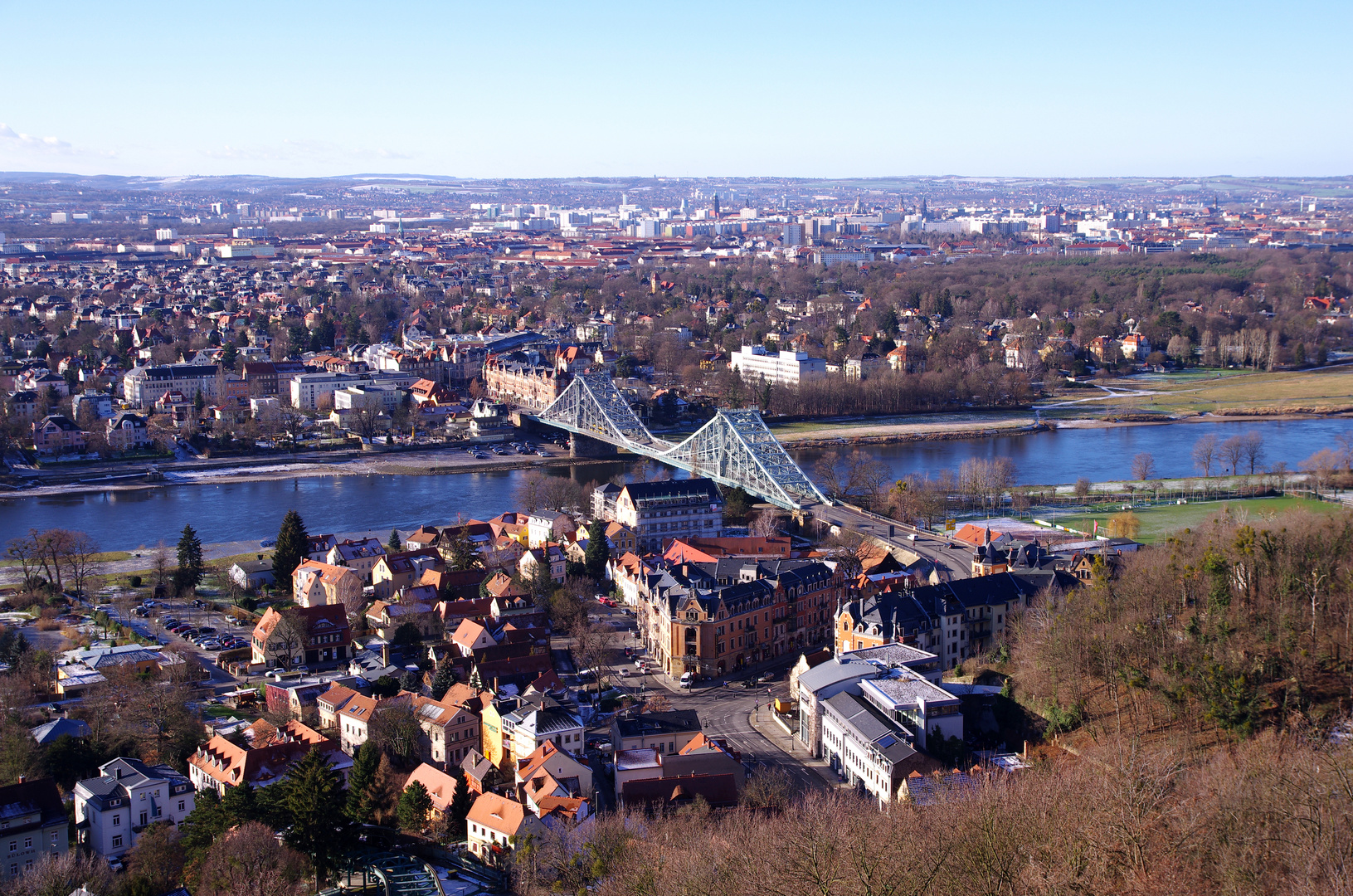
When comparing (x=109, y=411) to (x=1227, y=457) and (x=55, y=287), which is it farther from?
Result: (x=55, y=287)

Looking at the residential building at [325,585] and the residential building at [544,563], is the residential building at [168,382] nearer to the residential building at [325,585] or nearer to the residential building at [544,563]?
the residential building at [325,585]

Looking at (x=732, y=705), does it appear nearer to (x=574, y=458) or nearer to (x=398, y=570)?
(x=398, y=570)

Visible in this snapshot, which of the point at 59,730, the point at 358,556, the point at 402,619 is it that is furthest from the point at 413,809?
the point at 358,556

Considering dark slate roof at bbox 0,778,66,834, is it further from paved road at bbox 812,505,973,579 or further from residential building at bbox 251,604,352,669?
paved road at bbox 812,505,973,579

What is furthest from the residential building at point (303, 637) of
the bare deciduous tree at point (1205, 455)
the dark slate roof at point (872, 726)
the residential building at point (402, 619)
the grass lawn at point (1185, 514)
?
the bare deciduous tree at point (1205, 455)

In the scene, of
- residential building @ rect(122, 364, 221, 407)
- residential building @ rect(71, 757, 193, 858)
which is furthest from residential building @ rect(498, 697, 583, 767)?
residential building @ rect(122, 364, 221, 407)

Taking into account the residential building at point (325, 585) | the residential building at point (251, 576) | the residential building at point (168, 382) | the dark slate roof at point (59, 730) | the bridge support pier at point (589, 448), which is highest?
the dark slate roof at point (59, 730)

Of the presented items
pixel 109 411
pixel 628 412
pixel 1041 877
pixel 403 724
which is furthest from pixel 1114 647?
pixel 109 411
